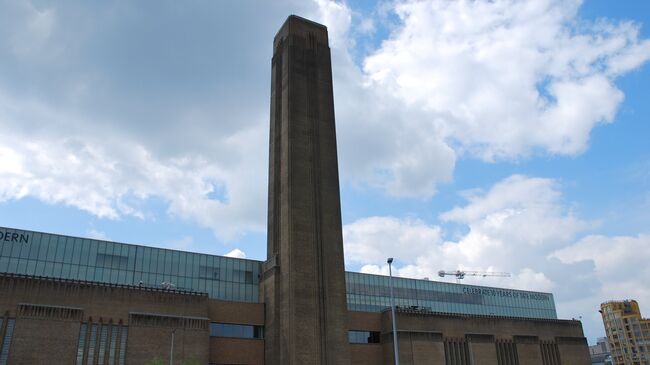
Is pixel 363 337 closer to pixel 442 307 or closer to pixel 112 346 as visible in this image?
pixel 442 307

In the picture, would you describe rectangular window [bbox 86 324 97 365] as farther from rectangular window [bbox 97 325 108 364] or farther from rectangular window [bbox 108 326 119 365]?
rectangular window [bbox 108 326 119 365]

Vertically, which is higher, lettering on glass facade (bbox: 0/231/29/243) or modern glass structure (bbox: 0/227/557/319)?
lettering on glass facade (bbox: 0/231/29/243)

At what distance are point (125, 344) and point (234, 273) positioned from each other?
16970 mm

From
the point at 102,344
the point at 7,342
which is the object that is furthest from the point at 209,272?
the point at 7,342

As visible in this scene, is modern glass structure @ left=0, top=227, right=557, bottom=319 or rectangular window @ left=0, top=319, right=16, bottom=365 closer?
rectangular window @ left=0, top=319, right=16, bottom=365

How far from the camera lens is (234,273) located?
211ft

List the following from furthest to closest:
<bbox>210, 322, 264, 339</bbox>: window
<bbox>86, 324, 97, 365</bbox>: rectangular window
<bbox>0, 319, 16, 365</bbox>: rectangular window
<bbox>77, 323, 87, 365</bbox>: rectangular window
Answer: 1. <bbox>210, 322, 264, 339</bbox>: window
2. <bbox>86, 324, 97, 365</bbox>: rectangular window
3. <bbox>77, 323, 87, 365</bbox>: rectangular window
4. <bbox>0, 319, 16, 365</bbox>: rectangular window

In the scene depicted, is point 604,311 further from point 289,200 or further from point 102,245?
point 102,245

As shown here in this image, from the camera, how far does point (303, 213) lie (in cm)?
6088

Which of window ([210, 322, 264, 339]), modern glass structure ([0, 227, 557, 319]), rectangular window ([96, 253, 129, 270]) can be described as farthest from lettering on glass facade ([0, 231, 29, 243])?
window ([210, 322, 264, 339])

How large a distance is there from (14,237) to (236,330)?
25047mm

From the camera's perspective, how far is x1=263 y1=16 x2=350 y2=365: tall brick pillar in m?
56.5

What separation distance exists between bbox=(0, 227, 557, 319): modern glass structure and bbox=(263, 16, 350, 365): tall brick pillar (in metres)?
4.37

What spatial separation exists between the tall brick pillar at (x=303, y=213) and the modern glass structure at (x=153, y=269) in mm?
4373
